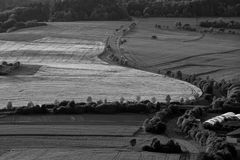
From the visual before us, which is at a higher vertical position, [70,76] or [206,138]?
[206,138]

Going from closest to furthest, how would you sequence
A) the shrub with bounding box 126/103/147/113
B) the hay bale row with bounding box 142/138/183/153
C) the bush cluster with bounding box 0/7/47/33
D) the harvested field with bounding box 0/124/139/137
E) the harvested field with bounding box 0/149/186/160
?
the harvested field with bounding box 0/149/186/160 < the hay bale row with bounding box 142/138/183/153 < the harvested field with bounding box 0/124/139/137 < the shrub with bounding box 126/103/147/113 < the bush cluster with bounding box 0/7/47/33

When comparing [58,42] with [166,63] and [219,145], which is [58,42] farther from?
[219,145]

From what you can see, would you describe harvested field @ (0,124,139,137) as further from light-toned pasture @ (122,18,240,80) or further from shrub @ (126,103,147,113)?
light-toned pasture @ (122,18,240,80)

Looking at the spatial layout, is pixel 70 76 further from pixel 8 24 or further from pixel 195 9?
pixel 195 9

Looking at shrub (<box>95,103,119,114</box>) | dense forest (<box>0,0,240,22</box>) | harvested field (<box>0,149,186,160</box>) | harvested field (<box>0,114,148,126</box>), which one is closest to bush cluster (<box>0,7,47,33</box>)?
dense forest (<box>0,0,240,22</box>)

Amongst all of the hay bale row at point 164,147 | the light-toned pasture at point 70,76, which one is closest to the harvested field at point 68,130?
the hay bale row at point 164,147

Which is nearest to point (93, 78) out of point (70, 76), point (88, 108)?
point (70, 76)
